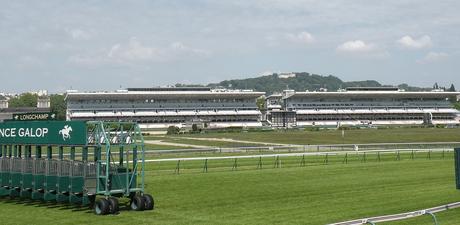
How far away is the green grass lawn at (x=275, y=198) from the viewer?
20.6m

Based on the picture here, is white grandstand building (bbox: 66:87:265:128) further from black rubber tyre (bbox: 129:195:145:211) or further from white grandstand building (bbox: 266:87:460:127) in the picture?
black rubber tyre (bbox: 129:195:145:211)

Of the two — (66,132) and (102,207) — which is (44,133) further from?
(102,207)

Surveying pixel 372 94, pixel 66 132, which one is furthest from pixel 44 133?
pixel 372 94

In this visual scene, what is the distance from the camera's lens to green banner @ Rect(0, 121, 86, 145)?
2288cm

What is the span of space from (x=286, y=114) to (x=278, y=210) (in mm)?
148168

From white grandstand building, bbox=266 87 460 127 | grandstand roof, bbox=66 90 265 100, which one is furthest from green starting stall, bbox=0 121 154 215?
white grandstand building, bbox=266 87 460 127

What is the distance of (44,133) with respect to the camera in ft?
79.9

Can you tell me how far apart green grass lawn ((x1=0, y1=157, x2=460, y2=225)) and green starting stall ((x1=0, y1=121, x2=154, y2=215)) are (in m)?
0.59

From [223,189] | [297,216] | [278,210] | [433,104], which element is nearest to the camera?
[297,216]

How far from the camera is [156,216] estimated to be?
69.9ft

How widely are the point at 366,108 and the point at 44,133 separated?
16196 centimetres

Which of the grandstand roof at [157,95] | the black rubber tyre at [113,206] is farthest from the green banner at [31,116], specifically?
the grandstand roof at [157,95]

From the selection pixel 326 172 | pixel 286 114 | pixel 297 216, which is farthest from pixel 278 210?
pixel 286 114

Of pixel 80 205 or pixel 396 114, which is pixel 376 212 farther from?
pixel 396 114
